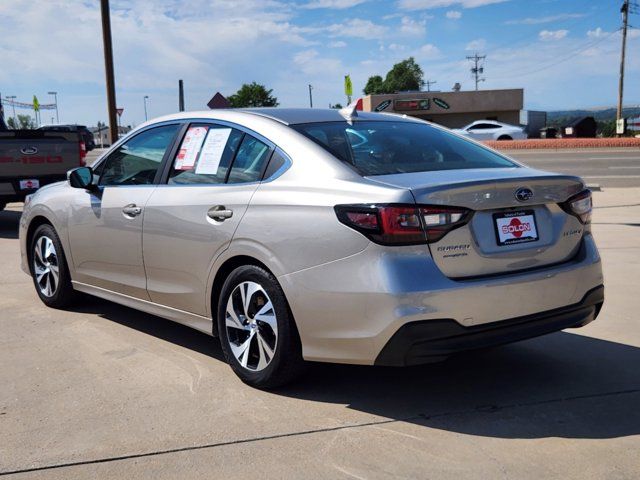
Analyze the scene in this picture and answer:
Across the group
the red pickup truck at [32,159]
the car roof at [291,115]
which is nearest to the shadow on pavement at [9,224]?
the red pickup truck at [32,159]

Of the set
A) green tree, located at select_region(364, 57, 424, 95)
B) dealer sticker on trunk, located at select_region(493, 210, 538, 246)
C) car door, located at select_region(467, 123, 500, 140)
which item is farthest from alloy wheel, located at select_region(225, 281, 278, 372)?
green tree, located at select_region(364, 57, 424, 95)

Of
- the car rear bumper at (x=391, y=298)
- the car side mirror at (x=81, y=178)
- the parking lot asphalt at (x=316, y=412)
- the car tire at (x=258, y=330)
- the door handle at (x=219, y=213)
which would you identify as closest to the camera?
the parking lot asphalt at (x=316, y=412)

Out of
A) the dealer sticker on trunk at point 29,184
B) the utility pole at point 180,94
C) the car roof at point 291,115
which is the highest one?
the utility pole at point 180,94

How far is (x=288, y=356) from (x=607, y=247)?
603 centimetres

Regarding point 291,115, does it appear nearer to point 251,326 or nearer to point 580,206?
point 251,326

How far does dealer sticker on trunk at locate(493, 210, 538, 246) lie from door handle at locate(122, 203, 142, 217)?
2453mm

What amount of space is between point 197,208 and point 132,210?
2.47 ft

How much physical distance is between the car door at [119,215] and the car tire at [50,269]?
0.80 ft

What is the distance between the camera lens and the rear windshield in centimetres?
398

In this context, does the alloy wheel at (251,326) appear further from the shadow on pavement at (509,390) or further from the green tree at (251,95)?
the green tree at (251,95)

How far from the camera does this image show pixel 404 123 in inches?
187

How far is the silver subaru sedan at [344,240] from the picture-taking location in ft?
11.3

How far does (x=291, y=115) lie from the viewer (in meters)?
4.48

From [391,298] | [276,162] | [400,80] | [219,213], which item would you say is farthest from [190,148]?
[400,80]
